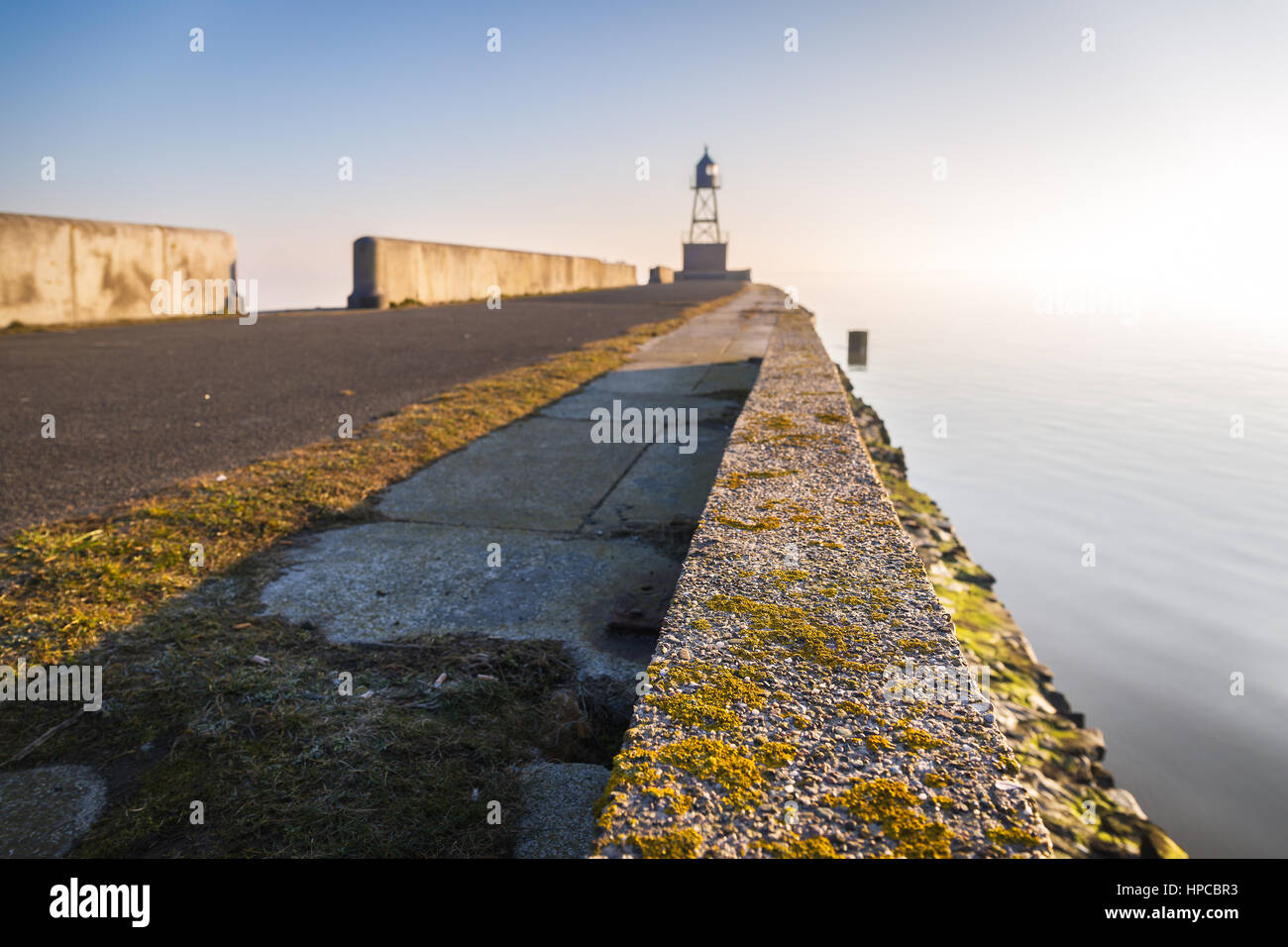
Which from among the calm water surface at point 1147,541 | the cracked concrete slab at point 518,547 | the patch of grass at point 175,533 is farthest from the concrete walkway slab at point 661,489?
the calm water surface at point 1147,541

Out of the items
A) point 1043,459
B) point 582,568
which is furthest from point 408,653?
point 1043,459

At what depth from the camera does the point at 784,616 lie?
157cm

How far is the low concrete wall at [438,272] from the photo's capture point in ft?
51.3

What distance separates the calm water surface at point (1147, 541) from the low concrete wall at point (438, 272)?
10760 millimetres

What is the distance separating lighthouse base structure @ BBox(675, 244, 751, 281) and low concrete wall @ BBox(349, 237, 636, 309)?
31680 millimetres

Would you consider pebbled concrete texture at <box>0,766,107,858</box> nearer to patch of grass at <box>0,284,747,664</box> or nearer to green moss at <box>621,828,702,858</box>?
patch of grass at <box>0,284,747,664</box>

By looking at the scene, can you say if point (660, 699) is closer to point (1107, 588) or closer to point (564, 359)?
point (564, 359)

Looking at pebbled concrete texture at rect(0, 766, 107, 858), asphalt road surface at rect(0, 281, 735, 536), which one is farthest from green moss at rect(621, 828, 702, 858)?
asphalt road surface at rect(0, 281, 735, 536)

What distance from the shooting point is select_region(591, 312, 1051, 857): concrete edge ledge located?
986 millimetres

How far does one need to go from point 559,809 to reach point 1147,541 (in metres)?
11.2

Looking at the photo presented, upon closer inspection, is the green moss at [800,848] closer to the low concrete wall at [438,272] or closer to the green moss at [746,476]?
the green moss at [746,476]

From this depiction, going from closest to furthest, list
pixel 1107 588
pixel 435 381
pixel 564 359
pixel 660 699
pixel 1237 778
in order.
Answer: pixel 660 699
pixel 1237 778
pixel 435 381
pixel 564 359
pixel 1107 588

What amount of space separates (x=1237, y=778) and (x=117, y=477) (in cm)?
675

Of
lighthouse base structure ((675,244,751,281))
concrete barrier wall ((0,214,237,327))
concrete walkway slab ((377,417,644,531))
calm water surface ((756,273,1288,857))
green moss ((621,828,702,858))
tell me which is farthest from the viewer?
lighthouse base structure ((675,244,751,281))
